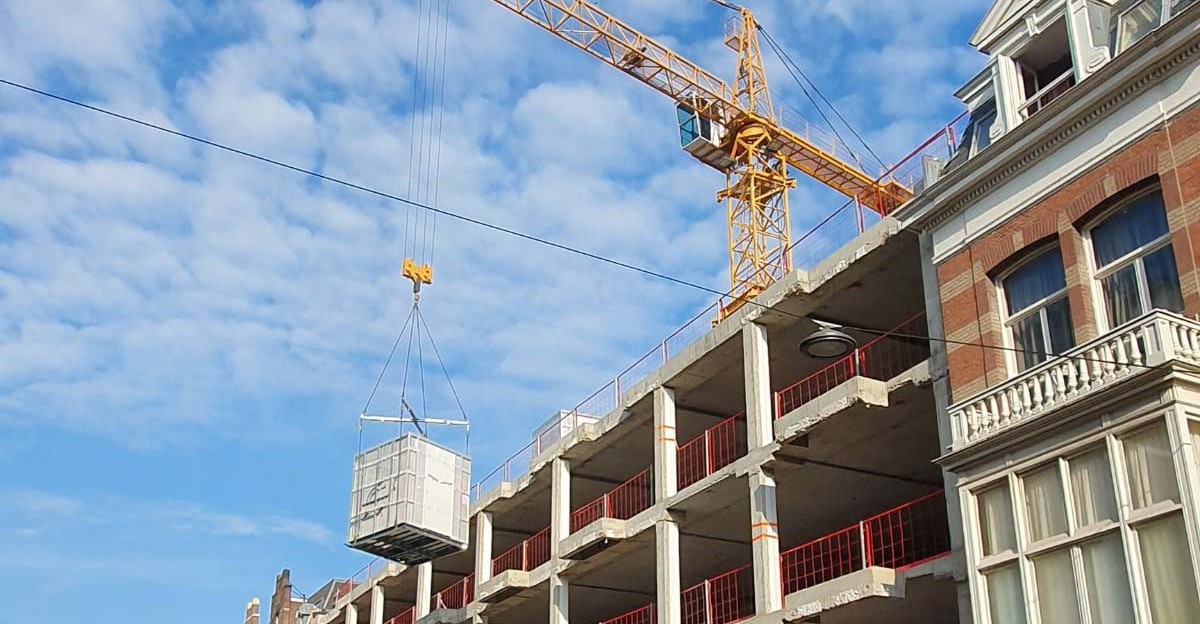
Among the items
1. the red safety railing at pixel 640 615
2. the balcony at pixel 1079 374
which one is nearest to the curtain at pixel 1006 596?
the balcony at pixel 1079 374

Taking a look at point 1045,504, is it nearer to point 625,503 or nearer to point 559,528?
point 559,528

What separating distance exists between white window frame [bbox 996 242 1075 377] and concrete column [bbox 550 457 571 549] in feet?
54.7

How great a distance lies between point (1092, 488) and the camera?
56.8ft

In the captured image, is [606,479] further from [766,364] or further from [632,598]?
[766,364]

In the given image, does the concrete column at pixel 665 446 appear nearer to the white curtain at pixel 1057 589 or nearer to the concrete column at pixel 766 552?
the concrete column at pixel 766 552

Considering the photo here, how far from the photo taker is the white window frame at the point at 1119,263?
1848 cm

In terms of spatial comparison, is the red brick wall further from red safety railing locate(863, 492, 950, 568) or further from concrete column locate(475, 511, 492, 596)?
concrete column locate(475, 511, 492, 596)

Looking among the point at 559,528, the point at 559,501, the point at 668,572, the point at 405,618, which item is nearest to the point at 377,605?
the point at 405,618

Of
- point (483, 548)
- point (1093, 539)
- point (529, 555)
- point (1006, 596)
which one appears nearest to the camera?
point (1093, 539)

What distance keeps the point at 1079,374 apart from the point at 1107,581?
285cm

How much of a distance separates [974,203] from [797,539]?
13668mm

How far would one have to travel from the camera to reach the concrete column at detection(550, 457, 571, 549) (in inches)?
1371

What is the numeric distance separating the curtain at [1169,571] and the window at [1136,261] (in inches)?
135

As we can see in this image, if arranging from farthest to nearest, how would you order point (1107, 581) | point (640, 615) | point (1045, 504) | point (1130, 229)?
point (640, 615), point (1130, 229), point (1045, 504), point (1107, 581)
